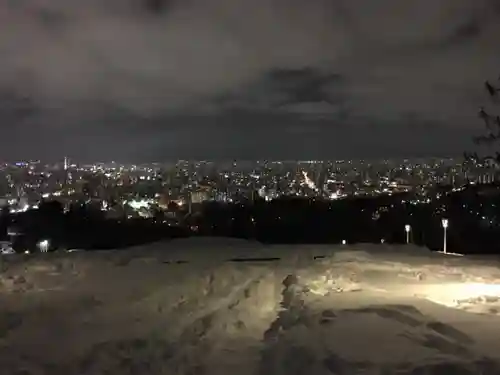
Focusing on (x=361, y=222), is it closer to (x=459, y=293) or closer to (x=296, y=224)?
(x=296, y=224)

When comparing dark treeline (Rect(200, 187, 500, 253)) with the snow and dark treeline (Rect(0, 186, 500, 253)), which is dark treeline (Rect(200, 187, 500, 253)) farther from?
the snow

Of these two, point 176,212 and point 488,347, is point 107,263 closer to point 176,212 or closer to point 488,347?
point 488,347

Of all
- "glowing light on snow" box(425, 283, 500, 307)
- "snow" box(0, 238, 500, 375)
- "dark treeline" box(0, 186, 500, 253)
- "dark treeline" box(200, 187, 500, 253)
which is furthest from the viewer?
"dark treeline" box(200, 187, 500, 253)

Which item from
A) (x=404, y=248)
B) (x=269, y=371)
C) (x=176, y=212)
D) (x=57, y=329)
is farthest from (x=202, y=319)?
(x=176, y=212)

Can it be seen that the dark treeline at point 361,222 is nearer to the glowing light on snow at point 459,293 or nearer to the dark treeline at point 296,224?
the dark treeline at point 296,224

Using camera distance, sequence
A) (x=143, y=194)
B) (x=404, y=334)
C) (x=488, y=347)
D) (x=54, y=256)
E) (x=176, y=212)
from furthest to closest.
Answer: (x=143, y=194) < (x=176, y=212) < (x=54, y=256) < (x=404, y=334) < (x=488, y=347)

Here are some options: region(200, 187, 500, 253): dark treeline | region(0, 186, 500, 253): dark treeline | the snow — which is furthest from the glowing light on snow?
region(200, 187, 500, 253): dark treeline
